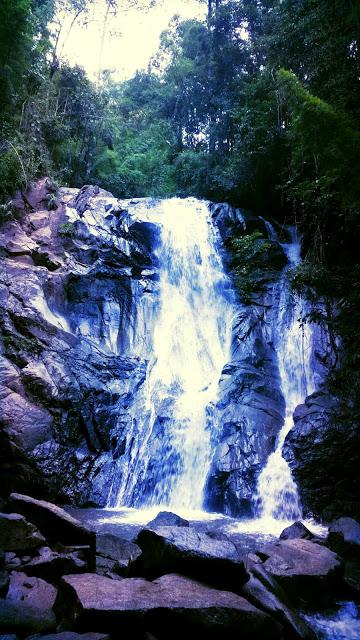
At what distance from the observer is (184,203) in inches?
715

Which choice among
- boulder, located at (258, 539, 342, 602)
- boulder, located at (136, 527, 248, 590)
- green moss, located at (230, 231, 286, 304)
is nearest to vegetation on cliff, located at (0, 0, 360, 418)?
green moss, located at (230, 231, 286, 304)

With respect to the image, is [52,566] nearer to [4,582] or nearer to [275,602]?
[4,582]

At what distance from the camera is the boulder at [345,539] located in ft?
20.3

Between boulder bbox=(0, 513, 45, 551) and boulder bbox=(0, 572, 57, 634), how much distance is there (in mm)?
633

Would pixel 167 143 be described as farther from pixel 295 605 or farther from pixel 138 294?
pixel 295 605

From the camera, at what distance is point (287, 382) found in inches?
478

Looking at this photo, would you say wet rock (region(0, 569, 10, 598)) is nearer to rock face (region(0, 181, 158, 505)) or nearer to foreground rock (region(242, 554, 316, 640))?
foreground rock (region(242, 554, 316, 640))

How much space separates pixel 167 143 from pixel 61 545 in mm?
24745

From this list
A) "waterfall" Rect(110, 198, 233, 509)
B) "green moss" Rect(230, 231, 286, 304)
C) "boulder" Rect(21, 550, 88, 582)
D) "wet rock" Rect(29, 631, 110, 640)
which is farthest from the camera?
"green moss" Rect(230, 231, 286, 304)

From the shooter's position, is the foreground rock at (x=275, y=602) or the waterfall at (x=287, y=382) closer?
the foreground rock at (x=275, y=602)

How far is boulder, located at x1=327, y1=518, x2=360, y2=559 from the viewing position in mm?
6188

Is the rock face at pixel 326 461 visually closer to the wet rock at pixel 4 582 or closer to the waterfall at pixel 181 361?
the waterfall at pixel 181 361

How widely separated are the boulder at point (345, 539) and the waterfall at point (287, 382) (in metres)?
1.97

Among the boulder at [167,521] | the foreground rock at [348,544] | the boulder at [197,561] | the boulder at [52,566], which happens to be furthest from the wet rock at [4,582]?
the foreground rock at [348,544]
